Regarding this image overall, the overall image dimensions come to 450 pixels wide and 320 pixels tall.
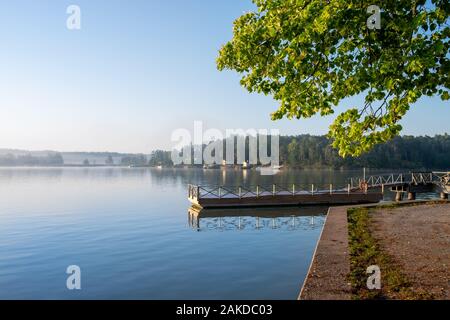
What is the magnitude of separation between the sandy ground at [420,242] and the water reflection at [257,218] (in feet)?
26.7

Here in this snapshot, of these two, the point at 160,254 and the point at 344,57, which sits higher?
the point at 344,57

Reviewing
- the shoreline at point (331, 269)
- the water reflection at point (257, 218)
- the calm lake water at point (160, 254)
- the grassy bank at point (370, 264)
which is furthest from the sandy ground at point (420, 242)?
the water reflection at point (257, 218)

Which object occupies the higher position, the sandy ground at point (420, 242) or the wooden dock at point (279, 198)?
the sandy ground at point (420, 242)

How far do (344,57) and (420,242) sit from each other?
8026mm

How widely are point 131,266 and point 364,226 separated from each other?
11.4 metres

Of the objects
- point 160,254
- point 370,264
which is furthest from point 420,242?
point 160,254

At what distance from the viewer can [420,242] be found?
49.8 feet

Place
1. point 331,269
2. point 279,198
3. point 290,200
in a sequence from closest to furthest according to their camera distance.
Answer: point 331,269 < point 279,198 < point 290,200

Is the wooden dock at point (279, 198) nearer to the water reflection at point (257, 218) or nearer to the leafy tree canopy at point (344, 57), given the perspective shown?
the water reflection at point (257, 218)

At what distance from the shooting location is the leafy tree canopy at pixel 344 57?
1040 cm

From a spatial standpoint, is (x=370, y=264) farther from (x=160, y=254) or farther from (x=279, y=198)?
(x=279, y=198)

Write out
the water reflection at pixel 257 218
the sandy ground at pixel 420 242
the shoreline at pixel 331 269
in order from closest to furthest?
1. the shoreline at pixel 331 269
2. the sandy ground at pixel 420 242
3. the water reflection at pixel 257 218
